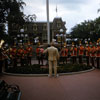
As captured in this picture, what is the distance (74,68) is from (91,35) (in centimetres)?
3614

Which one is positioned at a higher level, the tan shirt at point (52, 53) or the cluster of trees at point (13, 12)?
the cluster of trees at point (13, 12)

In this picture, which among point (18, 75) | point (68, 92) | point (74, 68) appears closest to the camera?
point (68, 92)

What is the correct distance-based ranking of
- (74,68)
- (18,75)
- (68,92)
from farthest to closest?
1. (74,68)
2. (18,75)
3. (68,92)

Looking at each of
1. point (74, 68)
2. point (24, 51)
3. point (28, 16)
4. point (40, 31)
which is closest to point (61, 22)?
point (40, 31)

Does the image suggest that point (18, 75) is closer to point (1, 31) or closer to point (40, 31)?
point (1, 31)

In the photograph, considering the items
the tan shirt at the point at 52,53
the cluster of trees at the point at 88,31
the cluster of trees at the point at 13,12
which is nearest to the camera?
the tan shirt at the point at 52,53

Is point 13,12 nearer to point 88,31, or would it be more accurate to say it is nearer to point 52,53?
point 52,53

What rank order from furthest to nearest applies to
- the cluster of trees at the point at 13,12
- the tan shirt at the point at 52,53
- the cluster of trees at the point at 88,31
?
the cluster of trees at the point at 88,31 → the cluster of trees at the point at 13,12 → the tan shirt at the point at 52,53

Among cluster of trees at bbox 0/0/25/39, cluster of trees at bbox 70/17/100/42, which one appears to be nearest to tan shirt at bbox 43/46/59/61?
cluster of trees at bbox 0/0/25/39

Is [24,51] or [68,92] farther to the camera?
[24,51]

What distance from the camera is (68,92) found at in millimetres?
7211

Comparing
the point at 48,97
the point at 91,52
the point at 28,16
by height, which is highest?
the point at 28,16

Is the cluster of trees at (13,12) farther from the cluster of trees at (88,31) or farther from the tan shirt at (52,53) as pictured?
the cluster of trees at (88,31)

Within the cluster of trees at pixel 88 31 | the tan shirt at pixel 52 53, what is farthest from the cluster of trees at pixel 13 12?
the cluster of trees at pixel 88 31
